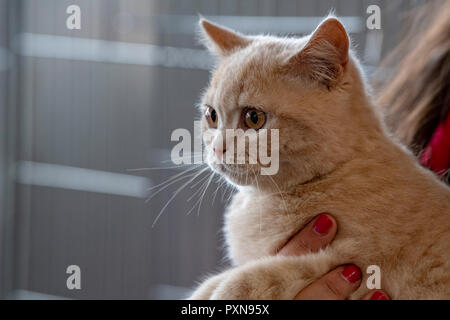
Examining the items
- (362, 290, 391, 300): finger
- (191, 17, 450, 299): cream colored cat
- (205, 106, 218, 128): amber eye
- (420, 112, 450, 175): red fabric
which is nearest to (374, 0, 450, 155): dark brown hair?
(420, 112, 450, 175): red fabric

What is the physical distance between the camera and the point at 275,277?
3.12ft

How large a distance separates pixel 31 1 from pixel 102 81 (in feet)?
1.60

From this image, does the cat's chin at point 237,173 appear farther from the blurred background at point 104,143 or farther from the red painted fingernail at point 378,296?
the blurred background at point 104,143

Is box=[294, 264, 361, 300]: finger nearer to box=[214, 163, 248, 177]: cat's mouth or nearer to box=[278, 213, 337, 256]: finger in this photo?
box=[278, 213, 337, 256]: finger

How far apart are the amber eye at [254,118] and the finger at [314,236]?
22cm

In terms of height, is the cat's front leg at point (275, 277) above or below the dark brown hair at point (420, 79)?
below

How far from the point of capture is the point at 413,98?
1.50 m

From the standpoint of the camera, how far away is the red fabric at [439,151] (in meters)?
1.35

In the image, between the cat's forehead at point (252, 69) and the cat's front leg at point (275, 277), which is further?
the cat's forehead at point (252, 69)

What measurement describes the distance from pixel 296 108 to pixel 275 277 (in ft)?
1.08

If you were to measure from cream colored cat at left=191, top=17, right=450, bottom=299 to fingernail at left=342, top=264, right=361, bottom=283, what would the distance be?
1 centimetres

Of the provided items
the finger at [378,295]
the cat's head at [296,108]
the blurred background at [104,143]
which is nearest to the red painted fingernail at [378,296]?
the finger at [378,295]

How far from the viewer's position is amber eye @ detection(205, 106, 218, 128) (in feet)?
3.80
